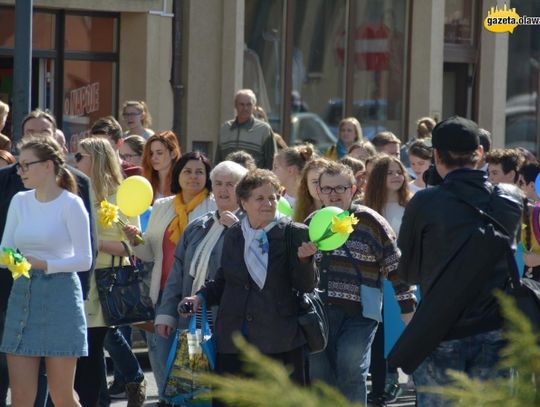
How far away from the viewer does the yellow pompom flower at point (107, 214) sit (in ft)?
25.7

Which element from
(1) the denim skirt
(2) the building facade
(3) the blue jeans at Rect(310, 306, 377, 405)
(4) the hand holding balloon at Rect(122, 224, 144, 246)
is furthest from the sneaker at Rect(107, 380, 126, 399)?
(2) the building facade

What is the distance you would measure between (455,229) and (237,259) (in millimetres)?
1643

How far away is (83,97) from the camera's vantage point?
15.7m

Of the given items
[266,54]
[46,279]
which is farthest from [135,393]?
[266,54]

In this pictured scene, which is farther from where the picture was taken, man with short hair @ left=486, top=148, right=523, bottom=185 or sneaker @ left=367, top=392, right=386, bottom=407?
man with short hair @ left=486, top=148, right=523, bottom=185

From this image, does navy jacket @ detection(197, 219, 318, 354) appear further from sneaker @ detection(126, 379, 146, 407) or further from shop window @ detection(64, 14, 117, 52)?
shop window @ detection(64, 14, 117, 52)

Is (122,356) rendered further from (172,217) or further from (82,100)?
(82,100)

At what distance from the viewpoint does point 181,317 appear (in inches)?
287

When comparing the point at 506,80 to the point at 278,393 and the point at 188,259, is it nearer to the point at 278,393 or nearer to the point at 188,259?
the point at 188,259

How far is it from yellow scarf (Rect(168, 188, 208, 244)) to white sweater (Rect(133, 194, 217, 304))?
0.03 metres

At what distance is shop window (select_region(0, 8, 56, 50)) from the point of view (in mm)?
14680

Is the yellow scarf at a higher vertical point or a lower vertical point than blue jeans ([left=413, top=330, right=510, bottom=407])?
higher

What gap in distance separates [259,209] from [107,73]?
9.62 meters

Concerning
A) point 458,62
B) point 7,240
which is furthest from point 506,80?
point 7,240
